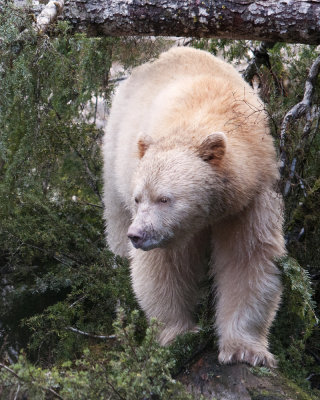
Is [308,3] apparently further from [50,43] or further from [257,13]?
[50,43]

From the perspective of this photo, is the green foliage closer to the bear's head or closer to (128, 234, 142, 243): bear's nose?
(128, 234, 142, 243): bear's nose

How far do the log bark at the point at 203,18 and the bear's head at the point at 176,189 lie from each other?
1230 millimetres

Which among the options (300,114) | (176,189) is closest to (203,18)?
(300,114)

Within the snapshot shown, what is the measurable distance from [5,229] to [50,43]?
2.57 metres

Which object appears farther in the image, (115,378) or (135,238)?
(135,238)

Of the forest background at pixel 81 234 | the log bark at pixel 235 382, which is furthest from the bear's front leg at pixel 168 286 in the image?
the log bark at pixel 235 382

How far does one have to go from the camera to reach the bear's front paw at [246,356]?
5.07 meters

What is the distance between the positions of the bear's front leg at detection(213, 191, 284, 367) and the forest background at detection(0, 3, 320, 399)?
0.61ft

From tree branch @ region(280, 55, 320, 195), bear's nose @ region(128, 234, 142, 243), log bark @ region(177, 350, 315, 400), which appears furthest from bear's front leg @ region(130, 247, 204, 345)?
tree branch @ region(280, 55, 320, 195)

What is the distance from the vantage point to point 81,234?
746cm

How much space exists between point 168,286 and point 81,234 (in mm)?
2185

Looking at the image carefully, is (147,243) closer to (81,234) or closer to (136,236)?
(136,236)

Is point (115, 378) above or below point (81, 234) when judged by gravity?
above

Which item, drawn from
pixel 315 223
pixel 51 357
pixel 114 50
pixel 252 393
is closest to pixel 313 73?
pixel 315 223
